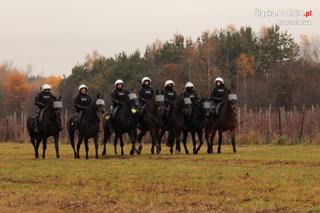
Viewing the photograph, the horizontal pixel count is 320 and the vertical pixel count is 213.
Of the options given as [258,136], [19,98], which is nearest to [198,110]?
[258,136]

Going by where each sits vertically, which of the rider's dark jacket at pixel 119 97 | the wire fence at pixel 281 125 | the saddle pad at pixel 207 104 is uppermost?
the rider's dark jacket at pixel 119 97

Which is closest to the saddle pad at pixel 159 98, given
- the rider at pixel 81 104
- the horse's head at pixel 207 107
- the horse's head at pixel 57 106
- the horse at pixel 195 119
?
the horse at pixel 195 119

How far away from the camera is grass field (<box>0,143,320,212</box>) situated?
13.5 meters

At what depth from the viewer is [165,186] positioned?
16359 mm

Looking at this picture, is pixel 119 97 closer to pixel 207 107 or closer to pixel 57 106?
pixel 57 106

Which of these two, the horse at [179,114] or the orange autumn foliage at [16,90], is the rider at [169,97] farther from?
the orange autumn foliage at [16,90]

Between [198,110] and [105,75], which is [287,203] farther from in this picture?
[105,75]

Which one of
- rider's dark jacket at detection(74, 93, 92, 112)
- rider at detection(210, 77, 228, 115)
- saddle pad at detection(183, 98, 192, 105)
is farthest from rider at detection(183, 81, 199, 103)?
rider's dark jacket at detection(74, 93, 92, 112)

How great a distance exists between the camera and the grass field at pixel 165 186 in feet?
→ 44.1

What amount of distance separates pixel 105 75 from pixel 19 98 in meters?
28.5

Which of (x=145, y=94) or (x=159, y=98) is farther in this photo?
(x=145, y=94)

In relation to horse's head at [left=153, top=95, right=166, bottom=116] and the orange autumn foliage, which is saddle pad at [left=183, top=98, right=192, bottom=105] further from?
the orange autumn foliage

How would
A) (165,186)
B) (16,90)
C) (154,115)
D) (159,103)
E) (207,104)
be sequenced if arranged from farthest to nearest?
(16,90), (207,104), (154,115), (159,103), (165,186)

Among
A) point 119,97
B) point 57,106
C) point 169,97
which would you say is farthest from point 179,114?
point 57,106
